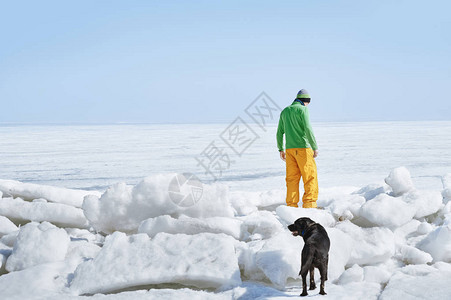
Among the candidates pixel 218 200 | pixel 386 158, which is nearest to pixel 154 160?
pixel 386 158

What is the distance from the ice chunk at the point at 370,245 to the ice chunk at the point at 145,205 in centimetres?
113

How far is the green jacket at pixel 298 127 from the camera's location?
479 cm

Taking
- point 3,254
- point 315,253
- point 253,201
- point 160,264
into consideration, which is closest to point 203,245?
point 160,264

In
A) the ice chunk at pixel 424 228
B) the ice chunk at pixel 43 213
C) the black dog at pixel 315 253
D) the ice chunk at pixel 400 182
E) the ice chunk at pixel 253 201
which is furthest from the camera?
the ice chunk at pixel 253 201

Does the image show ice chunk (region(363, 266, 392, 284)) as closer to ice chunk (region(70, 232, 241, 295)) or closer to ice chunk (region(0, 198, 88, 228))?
ice chunk (region(70, 232, 241, 295))

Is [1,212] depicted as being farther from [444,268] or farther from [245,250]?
[444,268]

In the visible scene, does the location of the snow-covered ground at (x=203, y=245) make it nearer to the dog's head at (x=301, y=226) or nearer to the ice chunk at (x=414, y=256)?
the ice chunk at (x=414, y=256)

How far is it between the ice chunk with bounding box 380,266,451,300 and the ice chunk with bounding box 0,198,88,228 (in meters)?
2.90

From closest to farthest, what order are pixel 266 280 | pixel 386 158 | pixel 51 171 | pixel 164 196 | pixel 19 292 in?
pixel 19 292, pixel 266 280, pixel 164 196, pixel 51 171, pixel 386 158

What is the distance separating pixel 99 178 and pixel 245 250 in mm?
6127

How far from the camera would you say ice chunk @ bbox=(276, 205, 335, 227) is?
351 centimetres

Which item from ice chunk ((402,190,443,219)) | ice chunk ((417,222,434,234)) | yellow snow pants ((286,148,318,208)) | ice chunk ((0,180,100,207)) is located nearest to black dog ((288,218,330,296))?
ice chunk ((417,222,434,234))

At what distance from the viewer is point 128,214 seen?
3865mm

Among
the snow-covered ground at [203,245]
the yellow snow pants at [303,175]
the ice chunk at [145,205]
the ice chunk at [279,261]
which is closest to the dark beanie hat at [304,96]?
the yellow snow pants at [303,175]
